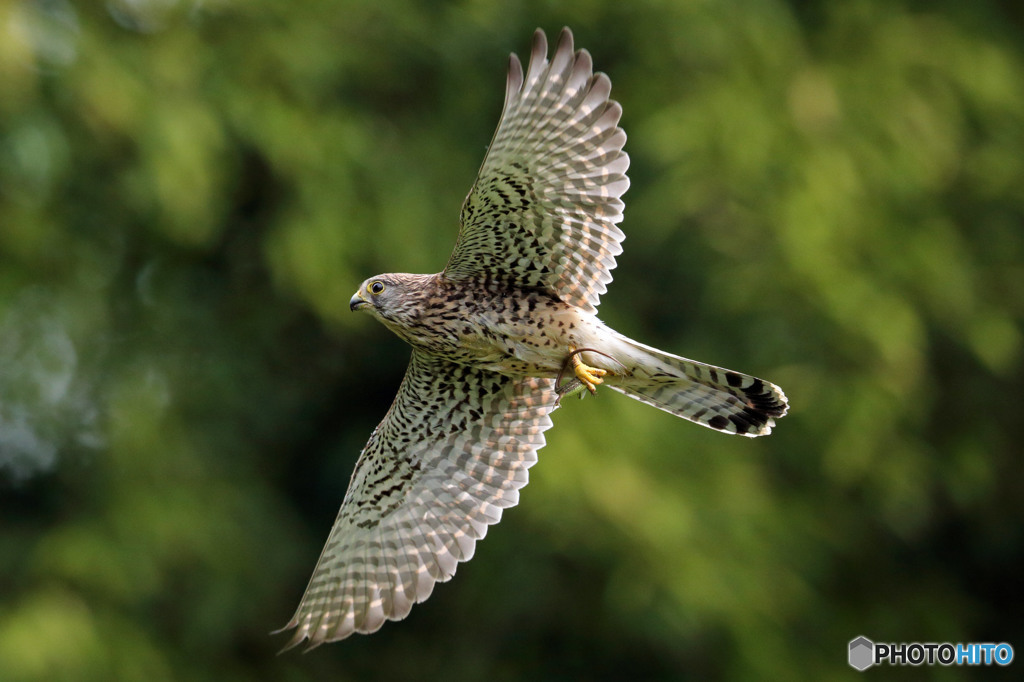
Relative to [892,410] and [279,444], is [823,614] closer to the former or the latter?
[892,410]

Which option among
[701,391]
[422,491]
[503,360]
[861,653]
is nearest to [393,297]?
[503,360]

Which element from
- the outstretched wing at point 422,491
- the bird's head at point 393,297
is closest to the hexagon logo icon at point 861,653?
the outstretched wing at point 422,491

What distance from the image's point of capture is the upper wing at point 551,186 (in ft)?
12.7

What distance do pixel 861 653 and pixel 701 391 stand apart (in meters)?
5.34

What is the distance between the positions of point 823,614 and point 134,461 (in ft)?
16.5

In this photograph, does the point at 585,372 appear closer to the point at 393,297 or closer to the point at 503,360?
the point at 503,360

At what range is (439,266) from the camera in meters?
7.95

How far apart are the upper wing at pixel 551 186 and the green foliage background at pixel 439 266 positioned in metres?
3.47

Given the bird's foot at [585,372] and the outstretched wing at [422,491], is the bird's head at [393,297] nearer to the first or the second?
the outstretched wing at [422,491]

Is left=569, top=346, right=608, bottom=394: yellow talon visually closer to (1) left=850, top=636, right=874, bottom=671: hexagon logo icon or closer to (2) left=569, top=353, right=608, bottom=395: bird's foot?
(2) left=569, top=353, right=608, bottom=395: bird's foot

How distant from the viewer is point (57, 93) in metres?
8.02

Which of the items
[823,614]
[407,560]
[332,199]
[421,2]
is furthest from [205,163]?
[823,614]

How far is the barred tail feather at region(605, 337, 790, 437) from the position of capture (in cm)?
422

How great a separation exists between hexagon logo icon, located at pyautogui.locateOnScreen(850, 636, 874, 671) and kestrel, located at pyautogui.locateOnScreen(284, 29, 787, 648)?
5.04 m
